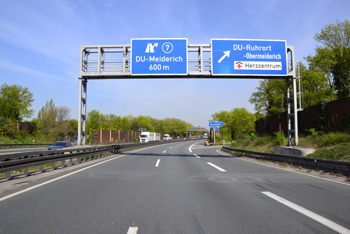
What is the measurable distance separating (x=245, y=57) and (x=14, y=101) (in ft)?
158

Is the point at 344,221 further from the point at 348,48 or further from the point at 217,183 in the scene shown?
the point at 348,48

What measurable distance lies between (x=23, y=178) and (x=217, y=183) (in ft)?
21.8

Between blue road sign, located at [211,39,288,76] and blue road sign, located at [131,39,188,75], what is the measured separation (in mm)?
2102

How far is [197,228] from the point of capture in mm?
4059

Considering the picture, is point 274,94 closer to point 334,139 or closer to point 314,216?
point 334,139

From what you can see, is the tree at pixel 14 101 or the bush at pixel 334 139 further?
the tree at pixel 14 101

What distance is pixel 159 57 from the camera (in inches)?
664

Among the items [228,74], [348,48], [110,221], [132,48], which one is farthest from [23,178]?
[348,48]

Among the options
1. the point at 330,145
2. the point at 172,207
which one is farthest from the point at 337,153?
the point at 172,207

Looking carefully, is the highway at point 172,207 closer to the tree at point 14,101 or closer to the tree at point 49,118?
the tree at point 14,101

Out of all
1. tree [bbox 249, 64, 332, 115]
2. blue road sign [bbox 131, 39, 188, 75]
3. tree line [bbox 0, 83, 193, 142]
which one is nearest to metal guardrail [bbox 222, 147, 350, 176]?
blue road sign [bbox 131, 39, 188, 75]

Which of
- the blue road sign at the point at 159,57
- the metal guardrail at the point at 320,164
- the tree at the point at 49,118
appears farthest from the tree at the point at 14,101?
the metal guardrail at the point at 320,164

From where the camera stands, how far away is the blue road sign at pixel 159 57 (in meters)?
Answer: 16.8

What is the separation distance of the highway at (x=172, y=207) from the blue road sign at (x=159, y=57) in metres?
9.95
